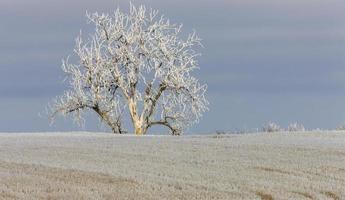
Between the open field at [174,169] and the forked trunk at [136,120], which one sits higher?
the forked trunk at [136,120]

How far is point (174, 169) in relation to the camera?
1991 centimetres

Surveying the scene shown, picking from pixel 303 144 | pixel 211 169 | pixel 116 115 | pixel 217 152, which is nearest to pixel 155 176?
pixel 211 169

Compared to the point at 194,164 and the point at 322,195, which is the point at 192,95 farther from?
the point at 322,195

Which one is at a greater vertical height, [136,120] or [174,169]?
[136,120]

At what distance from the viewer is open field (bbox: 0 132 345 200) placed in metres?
17.1

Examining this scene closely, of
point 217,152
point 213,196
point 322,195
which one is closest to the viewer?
point 213,196

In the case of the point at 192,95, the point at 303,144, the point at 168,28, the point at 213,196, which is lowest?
the point at 213,196

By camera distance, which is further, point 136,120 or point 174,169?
point 136,120

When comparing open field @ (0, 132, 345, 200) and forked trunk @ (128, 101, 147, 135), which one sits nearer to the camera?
open field @ (0, 132, 345, 200)

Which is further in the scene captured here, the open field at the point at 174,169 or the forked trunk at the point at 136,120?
the forked trunk at the point at 136,120

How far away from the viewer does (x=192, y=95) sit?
46.9 meters

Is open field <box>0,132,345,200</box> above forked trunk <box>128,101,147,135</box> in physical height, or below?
below

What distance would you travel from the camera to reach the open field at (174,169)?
17.1 metres

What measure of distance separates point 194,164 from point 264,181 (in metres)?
2.72
